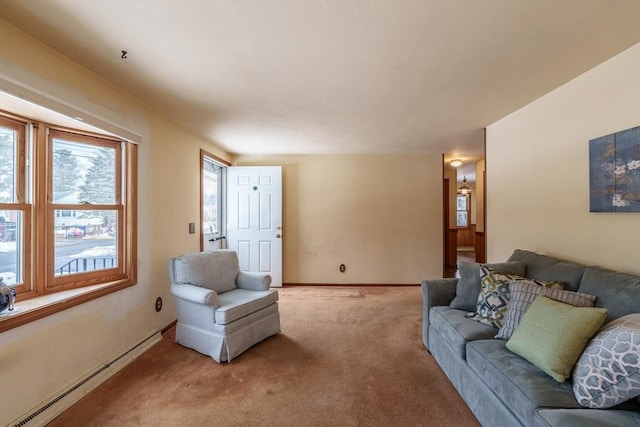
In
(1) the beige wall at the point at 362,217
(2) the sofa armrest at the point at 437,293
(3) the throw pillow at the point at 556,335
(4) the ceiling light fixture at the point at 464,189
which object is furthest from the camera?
(4) the ceiling light fixture at the point at 464,189

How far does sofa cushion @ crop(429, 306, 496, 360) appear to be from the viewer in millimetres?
1793

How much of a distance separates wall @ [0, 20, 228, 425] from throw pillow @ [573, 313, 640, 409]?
286 centimetres

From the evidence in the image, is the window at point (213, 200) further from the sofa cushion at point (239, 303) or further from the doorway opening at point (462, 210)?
the doorway opening at point (462, 210)

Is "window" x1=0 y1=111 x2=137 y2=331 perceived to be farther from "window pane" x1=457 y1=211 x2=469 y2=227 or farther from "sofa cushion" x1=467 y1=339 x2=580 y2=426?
"window pane" x1=457 y1=211 x2=469 y2=227

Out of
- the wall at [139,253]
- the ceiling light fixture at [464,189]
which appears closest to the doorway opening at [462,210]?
the ceiling light fixture at [464,189]

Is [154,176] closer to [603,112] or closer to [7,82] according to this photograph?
[7,82]

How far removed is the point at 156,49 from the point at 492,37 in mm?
2002

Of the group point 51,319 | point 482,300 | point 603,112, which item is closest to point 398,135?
point 603,112

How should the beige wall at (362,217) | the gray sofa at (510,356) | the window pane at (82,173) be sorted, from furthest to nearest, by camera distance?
the beige wall at (362,217) → the window pane at (82,173) → the gray sofa at (510,356)

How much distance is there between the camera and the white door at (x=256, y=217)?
441 cm

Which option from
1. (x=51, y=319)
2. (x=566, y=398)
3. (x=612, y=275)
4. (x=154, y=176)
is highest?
(x=154, y=176)

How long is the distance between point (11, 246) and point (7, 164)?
1.71 feet

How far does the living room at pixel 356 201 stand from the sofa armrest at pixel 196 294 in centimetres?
37

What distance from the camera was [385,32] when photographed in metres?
1.52
